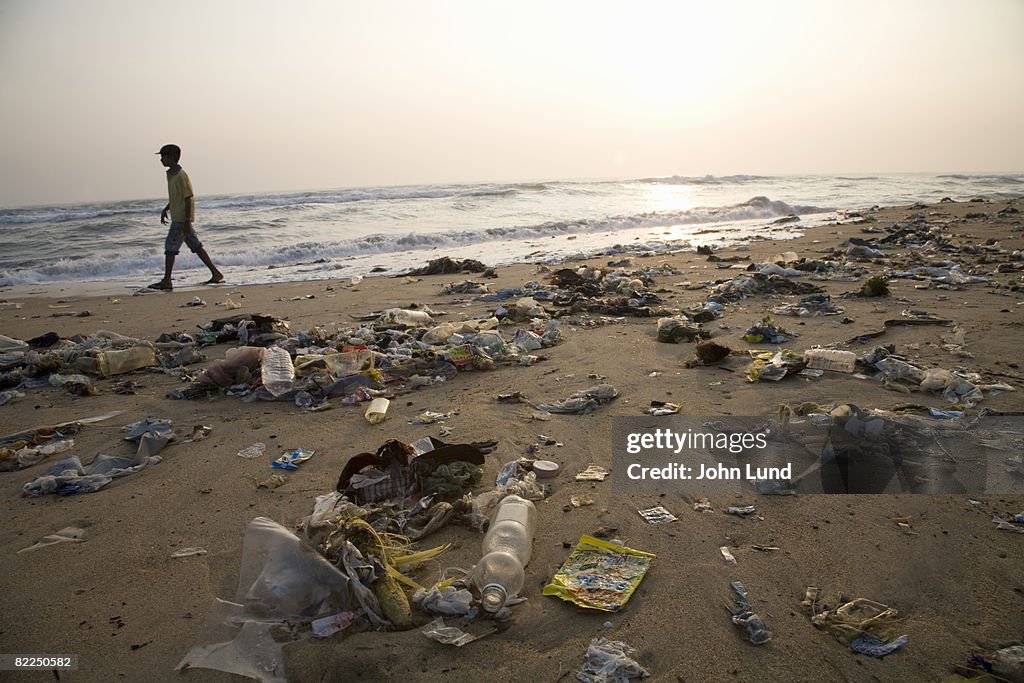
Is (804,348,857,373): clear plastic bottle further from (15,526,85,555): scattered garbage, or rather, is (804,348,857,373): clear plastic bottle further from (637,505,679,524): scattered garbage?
(15,526,85,555): scattered garbage

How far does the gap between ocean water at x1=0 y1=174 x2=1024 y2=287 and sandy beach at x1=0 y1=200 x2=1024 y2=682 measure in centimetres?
766

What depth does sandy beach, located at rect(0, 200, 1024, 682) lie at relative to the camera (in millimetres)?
1948

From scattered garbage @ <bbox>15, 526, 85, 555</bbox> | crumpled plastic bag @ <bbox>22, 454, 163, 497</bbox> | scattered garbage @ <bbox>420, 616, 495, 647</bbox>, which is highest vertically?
crumpled plastic bag @ <bbox>22, 454, 163, 497</bbox>

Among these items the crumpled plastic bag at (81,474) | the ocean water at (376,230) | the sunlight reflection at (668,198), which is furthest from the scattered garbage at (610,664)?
the sunlight reflection at (668,198)

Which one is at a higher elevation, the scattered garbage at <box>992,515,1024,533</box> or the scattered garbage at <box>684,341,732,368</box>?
the scattered garbage at <box>684,341,732,368</box>

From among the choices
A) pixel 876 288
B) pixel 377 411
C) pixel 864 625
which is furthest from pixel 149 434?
pixel 876 288

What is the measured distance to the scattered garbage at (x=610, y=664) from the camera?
185 centimetres

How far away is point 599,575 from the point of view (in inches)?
92.2

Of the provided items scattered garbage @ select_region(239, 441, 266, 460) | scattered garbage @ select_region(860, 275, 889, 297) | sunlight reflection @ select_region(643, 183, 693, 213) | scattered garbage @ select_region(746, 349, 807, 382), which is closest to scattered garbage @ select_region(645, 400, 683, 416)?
scattered garbage @ select_region(746, 349, 807, 382)

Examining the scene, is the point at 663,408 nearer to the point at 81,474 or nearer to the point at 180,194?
the point at 81,474

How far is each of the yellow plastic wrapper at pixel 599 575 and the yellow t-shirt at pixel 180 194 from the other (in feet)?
30.4

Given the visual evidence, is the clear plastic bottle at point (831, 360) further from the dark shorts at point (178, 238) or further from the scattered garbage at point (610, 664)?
the dark shorts at point (178, 238)

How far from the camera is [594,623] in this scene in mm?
2096

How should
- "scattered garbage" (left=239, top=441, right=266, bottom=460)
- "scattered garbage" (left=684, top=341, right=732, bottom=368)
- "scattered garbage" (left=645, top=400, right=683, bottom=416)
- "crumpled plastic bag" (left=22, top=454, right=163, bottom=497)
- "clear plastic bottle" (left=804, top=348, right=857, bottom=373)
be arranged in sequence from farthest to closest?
"scattered garbage" (left=684, top=341, right=732, bottom=368), "clear plastic bottle" (left=804, top=348, right=857, bottom=373), "scattered garbage" (left=645, top=400, right=683, bottom=416), "scattered garbage" (left=239, top=441, right=266, bottom=460), "crumpled plastic bag" (left=22, top=454, right=163, bottom=497)
